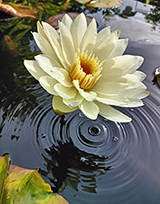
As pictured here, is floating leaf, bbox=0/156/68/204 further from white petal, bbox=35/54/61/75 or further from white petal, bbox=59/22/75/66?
white petal, bbox=59/22/75/66

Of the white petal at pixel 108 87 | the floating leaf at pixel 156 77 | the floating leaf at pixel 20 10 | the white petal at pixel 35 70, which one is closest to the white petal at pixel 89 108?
the white petal at pixel 108 87

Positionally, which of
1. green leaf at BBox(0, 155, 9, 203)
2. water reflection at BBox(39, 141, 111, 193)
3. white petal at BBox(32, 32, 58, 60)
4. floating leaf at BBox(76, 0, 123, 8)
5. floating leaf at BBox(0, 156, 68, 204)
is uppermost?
floating leaf at BBox(76, 0, 123, 8)

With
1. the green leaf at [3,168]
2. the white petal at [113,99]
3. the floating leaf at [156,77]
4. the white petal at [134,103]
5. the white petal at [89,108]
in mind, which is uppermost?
the white petal at [113,99]

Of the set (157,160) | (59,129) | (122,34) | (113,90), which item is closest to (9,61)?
(59,129)

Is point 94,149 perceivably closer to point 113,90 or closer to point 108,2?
point 113,90

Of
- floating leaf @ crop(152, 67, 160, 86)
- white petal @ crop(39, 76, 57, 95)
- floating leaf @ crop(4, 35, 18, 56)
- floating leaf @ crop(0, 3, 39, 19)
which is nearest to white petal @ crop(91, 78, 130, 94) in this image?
white petal @ crop(39, 76, 57, 95)

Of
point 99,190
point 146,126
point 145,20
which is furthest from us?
point 145,20

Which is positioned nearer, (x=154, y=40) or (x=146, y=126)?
(x=146, y=126)

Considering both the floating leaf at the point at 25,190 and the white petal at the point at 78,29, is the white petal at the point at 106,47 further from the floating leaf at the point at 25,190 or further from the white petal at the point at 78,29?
the floating leaf at the point at 25,190
